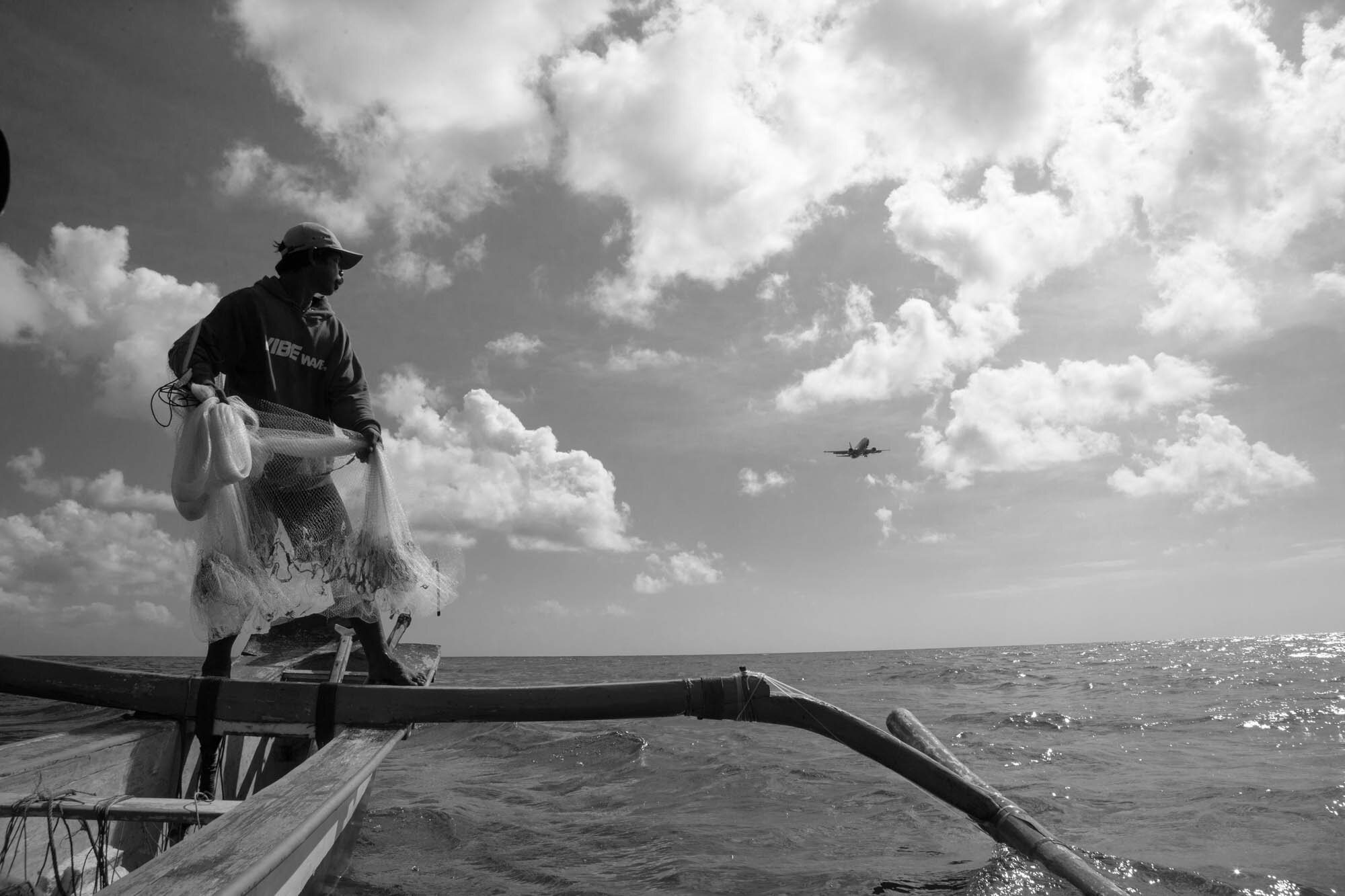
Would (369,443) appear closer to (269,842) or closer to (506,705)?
(506,705)

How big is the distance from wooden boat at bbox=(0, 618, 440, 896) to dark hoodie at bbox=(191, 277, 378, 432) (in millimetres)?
1404

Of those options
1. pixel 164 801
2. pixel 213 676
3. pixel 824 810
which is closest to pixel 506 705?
pixel 164 801

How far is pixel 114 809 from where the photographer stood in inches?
91.3

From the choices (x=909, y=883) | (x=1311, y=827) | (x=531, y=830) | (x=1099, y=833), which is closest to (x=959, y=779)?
(x=909, y=883)

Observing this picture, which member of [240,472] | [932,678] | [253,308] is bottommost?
[932,678]

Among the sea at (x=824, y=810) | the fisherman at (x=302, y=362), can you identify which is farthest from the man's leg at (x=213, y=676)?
the sea at (x=824, y=810)

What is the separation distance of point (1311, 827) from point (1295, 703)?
11.8 m

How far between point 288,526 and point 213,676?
0.76m

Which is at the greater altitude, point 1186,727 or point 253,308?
point 253,308

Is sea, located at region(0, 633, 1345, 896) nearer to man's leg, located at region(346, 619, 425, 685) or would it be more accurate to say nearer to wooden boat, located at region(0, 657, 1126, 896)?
wooden boat, located at region(0, 657, 1126, 896)

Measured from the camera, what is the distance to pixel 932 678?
26.1m

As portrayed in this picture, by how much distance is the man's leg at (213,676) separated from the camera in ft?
11.1

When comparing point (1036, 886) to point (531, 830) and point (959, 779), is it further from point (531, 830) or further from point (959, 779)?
A: point (531, 830)

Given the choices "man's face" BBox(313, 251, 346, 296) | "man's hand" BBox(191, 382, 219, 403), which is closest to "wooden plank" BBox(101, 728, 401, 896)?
"man's hand" BBox(191, 382, 219, 403)
